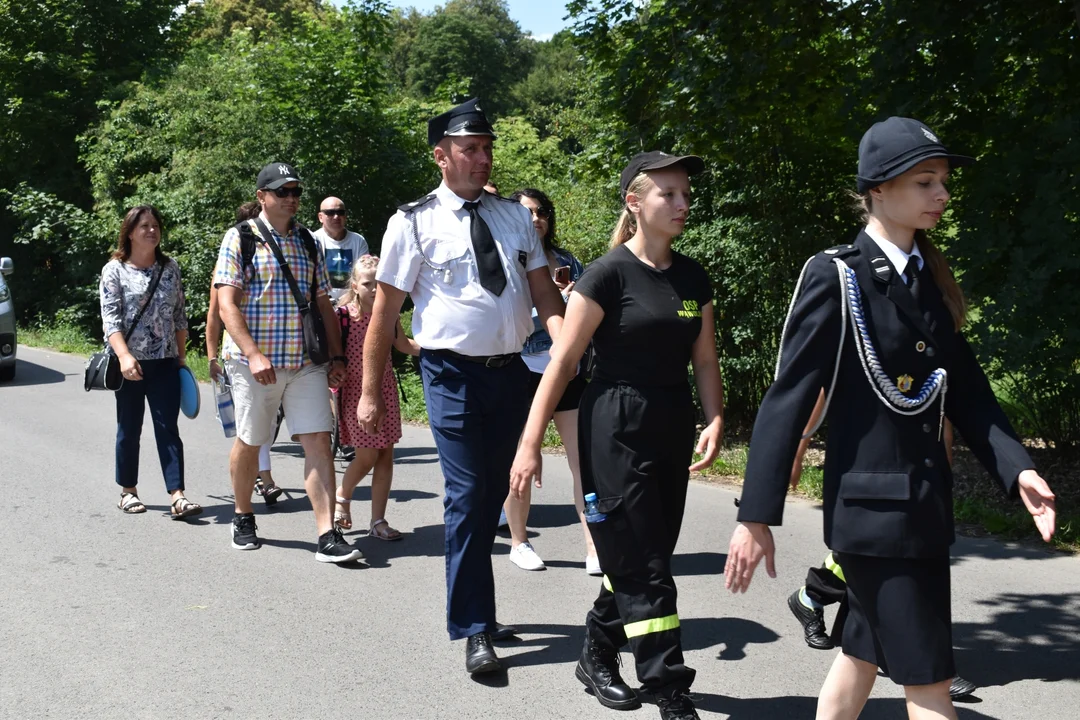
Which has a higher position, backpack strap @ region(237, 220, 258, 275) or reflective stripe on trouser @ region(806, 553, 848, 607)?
backpack strap @ region(237, 220, 258, 275)

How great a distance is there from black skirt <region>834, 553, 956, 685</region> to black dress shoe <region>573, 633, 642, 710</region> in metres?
1.45

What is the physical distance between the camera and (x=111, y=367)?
7.78 m

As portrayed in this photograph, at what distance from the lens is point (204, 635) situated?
532 centimetres

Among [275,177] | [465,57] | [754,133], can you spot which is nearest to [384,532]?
[275,177]

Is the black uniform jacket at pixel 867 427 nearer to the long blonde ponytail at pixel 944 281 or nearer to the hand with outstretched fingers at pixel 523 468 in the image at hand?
the long blonde ponytail at pixel 944 281

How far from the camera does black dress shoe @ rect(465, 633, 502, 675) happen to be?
473cm

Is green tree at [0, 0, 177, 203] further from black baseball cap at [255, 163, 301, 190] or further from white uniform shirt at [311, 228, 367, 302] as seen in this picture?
black baseball cap at [255, 163, 301, 190]

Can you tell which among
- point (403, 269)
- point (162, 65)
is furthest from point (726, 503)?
point (162, 65)

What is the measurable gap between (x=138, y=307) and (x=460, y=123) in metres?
3.72

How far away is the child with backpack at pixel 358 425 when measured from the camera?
7086 mm

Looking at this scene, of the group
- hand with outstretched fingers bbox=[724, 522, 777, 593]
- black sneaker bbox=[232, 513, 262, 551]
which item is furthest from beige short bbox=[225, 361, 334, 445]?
hand with outstretched fingers bbox=[724, 522, 777, 593]

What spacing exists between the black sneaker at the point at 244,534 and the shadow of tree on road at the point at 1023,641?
392cm

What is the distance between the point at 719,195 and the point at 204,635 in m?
6.33

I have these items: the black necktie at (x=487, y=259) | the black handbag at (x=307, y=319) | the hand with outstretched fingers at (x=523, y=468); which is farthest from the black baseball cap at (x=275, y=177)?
the hand with outstretched fingers at (x=523, y=468)
